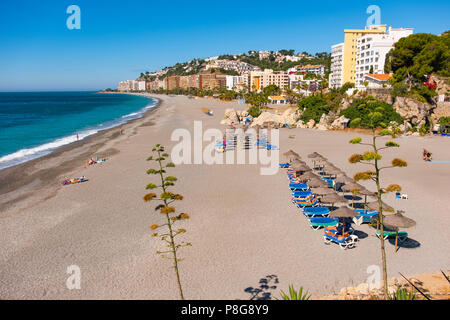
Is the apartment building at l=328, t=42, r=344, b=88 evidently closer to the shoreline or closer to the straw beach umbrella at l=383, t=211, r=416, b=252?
the shoreline

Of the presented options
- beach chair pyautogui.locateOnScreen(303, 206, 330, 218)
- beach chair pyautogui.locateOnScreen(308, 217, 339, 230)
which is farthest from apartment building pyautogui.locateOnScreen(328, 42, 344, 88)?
beach chair pyautogui.locateOnScreen(308, 217, 339, 230)

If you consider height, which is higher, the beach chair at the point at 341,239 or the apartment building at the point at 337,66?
the apartment building at the point at 337,66

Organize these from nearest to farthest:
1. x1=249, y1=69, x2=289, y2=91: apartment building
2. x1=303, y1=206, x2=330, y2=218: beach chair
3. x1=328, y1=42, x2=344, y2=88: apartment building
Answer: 1. x1=303, y1=206, x2=330, y2=218: beach chair
2. x1=328, y1=42, x2=344, y2=88: apartment building
3. x1=249, y1=69, x2=289, y2=91: apartment building

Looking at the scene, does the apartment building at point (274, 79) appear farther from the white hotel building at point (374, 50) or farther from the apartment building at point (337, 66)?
the white hotel building at point (374, 50)

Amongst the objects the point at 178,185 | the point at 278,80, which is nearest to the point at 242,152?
the point at 178,185

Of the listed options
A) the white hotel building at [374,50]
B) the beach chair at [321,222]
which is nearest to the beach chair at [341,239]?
the beach chair at [321,222]

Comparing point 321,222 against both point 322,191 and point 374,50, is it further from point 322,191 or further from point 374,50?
point 374,50
